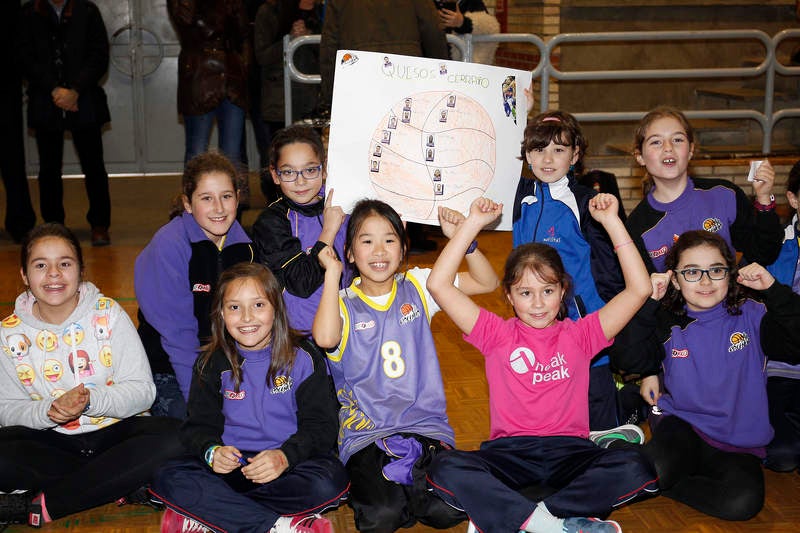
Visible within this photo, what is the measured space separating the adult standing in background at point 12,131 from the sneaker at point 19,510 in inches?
167

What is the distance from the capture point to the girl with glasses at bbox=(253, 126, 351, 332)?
3289mm

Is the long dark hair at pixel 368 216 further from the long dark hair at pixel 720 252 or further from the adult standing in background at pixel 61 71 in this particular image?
the adult standing in background at pixel 61 71

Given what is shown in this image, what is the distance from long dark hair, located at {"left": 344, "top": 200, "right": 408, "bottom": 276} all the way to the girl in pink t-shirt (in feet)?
0.76

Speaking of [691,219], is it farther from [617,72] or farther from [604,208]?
[617,72]

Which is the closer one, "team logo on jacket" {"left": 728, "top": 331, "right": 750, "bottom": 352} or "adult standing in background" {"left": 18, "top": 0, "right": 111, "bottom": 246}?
"team logo on jacket" {"left": 728, "top": 331, "right": 750, "bottom": 352}

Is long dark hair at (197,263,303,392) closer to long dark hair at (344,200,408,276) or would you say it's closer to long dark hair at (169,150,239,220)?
long dark hair at (344,200,408,276)

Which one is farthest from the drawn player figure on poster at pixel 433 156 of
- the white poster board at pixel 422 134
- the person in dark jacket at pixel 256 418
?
the person in dark jacket at pixel 256 418

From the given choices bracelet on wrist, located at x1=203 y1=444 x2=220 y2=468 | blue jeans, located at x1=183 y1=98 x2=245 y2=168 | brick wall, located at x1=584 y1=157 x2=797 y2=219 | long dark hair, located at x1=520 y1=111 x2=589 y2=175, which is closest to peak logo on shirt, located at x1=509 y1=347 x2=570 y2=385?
long dark hair, located at x1=520 y1=111 x2=589 y2=175

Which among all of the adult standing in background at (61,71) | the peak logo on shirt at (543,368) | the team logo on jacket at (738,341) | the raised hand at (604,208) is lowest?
the peak logo on shirt at (543,368)

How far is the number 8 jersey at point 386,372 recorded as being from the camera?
3023 millimetres

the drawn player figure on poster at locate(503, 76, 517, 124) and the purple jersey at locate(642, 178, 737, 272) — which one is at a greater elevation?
the drawn player figure on poster at locate(503, 76, 517, 124)

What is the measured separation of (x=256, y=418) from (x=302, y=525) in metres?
0.36

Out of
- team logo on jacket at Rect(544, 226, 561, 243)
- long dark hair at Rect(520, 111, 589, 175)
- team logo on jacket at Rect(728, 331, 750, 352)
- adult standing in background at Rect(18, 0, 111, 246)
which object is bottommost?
team logo on jacket at Rect(728, 331, 750, 352)

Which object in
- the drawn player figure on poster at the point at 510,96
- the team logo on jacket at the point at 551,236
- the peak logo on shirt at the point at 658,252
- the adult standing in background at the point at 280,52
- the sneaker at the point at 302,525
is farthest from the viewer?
the adult standing in background at the point at 280,52
